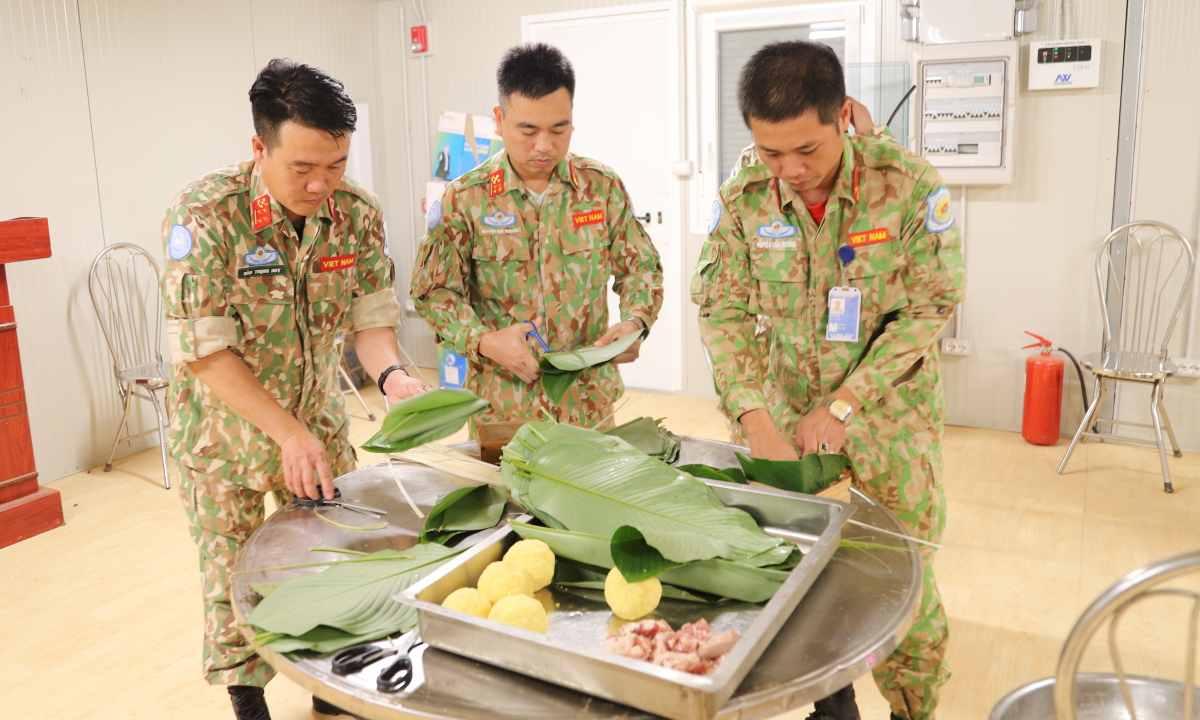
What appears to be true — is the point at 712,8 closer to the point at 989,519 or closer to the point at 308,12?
the point at 308,12

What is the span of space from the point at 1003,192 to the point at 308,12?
4590 mm

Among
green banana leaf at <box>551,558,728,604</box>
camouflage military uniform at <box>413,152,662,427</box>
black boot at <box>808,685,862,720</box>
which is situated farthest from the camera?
camouflage military uniform at <box>413,152,662,427</box>

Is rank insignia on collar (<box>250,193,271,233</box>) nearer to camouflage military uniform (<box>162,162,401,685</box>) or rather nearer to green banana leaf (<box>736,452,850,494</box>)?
camouflage military uniform (<box>162,162,401,685</box>)

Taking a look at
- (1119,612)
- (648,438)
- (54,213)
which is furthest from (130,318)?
(1119,612)

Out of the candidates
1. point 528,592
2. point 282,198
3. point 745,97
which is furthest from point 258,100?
point 528,592

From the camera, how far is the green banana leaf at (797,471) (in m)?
1.76

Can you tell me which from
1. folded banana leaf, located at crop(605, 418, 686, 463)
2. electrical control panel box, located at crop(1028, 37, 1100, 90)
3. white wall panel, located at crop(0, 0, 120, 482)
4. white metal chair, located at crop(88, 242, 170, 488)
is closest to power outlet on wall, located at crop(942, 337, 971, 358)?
electrical control panel box, located at crop(1028, 37, 1100, 90)

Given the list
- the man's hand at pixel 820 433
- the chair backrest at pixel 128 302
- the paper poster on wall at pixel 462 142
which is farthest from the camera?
the paper poster on wall at pixel 462 142

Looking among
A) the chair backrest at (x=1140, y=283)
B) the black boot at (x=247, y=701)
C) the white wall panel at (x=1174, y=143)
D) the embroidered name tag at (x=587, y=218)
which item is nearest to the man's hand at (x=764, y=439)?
the embroidered name tag at (x=587, y=218)

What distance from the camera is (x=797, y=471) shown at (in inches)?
69.2

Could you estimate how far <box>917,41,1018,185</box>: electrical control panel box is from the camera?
4.74 m

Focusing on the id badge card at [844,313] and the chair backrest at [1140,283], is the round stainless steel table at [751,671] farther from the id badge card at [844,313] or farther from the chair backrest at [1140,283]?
the chair backrest at [1140,283]

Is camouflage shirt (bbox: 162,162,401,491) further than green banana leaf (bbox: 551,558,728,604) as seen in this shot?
Yes

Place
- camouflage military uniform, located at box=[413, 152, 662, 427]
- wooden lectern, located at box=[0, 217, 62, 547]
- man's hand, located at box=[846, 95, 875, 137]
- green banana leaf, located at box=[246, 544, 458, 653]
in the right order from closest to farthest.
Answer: green banana leaf, located at box=[246, 544, 458, 653] < man's hand, located at box=[846, 95, 875, 137] < camouflage military uniform, located at box=[413, 152, 662, 427] < wooden lectern, located at box=[0, 217, 62, 547]
